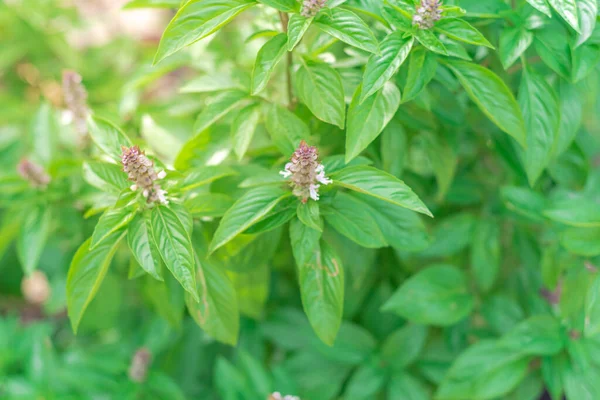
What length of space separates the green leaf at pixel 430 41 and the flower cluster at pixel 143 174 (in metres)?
0.43

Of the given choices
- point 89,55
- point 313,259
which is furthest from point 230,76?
point 89,55

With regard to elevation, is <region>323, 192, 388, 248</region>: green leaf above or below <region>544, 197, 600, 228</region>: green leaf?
above

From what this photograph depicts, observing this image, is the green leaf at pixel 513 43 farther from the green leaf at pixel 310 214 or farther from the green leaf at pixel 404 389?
the green leaf at pixel 404 389

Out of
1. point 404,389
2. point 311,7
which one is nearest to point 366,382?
point 404,389

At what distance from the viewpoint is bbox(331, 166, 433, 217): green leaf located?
794 millimetres

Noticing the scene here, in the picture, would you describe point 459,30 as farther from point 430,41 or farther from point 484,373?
point 484,373

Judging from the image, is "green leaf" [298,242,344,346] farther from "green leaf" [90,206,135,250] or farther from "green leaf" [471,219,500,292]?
"green leaf" [471,219,500,292]

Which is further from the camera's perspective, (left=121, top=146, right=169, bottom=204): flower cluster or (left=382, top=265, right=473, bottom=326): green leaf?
(left=382, top=265, right=473, bottom=326): green leaf

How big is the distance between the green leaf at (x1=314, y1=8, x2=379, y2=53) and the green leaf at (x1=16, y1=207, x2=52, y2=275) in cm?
73

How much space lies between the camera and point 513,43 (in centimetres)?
93

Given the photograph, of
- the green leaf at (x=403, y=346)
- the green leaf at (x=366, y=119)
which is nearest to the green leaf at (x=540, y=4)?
the green leaf at (x=366, y=119)

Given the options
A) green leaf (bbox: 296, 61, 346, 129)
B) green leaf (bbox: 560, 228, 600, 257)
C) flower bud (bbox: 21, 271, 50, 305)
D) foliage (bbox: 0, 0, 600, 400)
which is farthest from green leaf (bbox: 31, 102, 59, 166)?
flower bud (bbox: 21, 271, 50, 305)

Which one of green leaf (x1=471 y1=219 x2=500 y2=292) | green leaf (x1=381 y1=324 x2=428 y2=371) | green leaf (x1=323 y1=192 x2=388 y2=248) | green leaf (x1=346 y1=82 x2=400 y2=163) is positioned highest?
green leaf (x1=346 y1=82 x2=400 y2=163)

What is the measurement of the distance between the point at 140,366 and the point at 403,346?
1.94 feet
